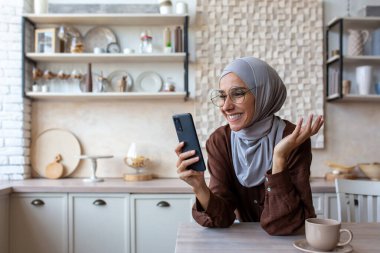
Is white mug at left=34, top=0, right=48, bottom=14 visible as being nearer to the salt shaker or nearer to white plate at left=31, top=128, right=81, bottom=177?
the salt shaker

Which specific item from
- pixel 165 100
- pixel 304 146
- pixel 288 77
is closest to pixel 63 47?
pixel 165 100

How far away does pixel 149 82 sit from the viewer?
322 centimetres

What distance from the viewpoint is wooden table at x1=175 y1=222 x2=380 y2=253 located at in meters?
1.12

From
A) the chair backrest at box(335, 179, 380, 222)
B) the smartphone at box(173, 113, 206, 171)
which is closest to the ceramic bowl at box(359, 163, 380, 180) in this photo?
the chair backrest at box(335, 179, 380, 222)

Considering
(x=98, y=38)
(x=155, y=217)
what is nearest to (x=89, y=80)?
(x=98, y=38)

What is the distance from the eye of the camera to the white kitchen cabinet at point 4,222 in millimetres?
2564

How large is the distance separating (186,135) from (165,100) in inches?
79.7

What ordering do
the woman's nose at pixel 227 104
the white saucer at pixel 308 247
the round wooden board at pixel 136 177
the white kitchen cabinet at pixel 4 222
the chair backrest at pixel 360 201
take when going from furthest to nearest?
1. the round wooden board at pixel 136 177
2. the white kitchen cabinet at pixel 4 222
3. the chair backrest at pixel 360 201
4. the woman's nose at pixel 227 104
5. the white saucer at pixel 308 247

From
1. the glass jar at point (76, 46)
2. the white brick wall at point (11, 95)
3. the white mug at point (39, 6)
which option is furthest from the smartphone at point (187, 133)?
the white mug at point (39, 6)

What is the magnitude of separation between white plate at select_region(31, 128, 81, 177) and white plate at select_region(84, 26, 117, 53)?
73 cm

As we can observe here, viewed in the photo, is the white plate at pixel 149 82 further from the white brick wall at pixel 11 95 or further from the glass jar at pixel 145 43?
the white brick wall at pixel 11 95

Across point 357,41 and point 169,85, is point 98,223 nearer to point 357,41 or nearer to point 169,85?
point 169,85

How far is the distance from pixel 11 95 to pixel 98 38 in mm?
810

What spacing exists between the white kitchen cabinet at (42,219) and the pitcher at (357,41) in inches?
94.1
